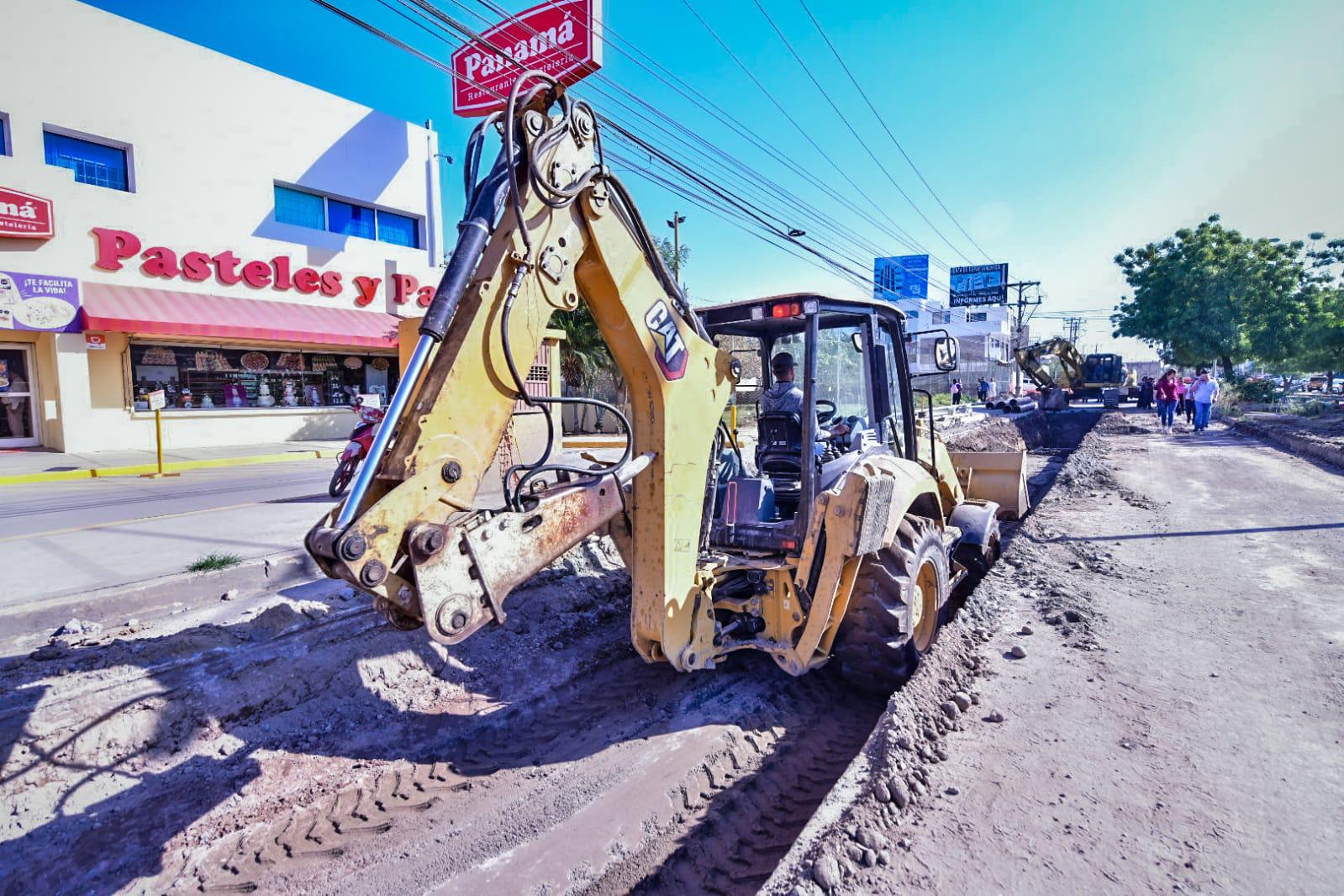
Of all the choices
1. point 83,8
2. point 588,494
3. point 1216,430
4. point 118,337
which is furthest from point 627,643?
point 1216,430

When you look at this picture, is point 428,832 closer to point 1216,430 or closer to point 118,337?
point 118,337

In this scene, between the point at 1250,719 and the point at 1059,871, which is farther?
the point at 1250,719

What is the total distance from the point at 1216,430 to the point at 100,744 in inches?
972

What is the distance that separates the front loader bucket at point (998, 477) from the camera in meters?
7.47

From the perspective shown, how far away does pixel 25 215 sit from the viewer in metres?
12.6

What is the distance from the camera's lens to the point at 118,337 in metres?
14.2

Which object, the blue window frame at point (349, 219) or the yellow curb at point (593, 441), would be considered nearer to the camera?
the yellow curb at point (593, 441)

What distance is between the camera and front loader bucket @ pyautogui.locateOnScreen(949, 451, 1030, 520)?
24.5 ft

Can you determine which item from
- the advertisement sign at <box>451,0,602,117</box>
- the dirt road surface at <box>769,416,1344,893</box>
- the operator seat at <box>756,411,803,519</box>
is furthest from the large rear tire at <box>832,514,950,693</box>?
the advertisement sign at <box>451,0,602,117</box>

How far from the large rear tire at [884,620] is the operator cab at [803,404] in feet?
1.75

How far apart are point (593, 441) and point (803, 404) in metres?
14.4

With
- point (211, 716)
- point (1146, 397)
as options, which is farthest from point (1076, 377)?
point (211, 716)

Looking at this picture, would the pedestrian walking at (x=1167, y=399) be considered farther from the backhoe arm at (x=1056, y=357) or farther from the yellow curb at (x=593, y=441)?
the yellow curb at (x=593, y=441)

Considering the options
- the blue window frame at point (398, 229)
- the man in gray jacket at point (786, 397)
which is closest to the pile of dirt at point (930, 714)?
the man in gray jacket at point (786, 397)
